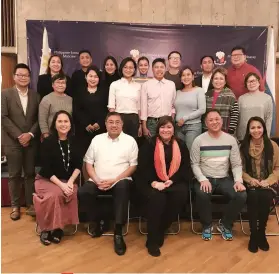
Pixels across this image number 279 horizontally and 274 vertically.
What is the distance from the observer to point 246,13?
5.22 metres

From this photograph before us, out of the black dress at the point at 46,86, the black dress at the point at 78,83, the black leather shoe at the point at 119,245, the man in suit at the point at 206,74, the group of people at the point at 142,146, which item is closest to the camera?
the black leather shoe at the point at 119,245

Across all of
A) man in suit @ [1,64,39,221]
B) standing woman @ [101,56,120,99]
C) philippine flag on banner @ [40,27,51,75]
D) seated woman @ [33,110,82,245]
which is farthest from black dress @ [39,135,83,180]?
philippine flag on banner @ [40,27,51,75]

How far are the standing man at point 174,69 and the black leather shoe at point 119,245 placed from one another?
5.54ft

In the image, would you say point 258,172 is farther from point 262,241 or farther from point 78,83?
point 78,83

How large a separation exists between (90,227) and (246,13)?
4153 millimetres

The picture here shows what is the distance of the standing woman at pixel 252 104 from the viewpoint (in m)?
3.30

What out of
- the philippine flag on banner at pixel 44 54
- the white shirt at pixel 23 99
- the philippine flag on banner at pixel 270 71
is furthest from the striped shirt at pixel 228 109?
the philippine flag on banner at pixel 44 54

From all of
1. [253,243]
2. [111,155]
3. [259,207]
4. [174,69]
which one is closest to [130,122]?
[111,155]

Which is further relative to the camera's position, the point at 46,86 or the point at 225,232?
the point at 46,86

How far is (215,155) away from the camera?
3.03 meters

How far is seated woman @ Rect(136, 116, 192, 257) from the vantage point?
8.98 feet

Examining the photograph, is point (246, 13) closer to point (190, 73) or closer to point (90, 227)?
point (190, 73)

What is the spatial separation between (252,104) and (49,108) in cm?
205

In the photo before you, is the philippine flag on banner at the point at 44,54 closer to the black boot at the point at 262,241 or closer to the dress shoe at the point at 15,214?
the dress shoe at the point at 15,214
